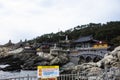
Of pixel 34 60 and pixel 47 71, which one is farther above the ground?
pixel 34 60

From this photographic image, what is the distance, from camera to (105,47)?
6450 cm

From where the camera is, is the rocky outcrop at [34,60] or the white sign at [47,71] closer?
the white sign at [47,71]

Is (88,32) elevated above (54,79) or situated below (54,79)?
above

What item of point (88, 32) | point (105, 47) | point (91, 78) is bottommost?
point (91, 78)

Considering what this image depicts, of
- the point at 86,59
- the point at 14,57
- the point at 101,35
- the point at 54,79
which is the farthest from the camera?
the point at 14,57

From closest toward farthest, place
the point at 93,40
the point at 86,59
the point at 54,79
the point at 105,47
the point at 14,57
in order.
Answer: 1. the point at 54,79
2. the point at 105,47
3. the point at 86,59
4. the point at 93,40
5. the point at 14,57

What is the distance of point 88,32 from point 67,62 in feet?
66.0

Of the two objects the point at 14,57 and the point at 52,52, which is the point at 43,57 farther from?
the point at 14,57

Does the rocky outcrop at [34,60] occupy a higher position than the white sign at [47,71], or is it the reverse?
the rocky outcrop at [34,60]

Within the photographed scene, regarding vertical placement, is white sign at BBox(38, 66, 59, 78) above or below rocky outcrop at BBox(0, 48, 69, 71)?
below

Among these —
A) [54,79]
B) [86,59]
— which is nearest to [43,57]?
[86,59]

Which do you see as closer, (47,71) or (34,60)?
(47,71)

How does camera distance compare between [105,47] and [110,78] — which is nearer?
[110,78]

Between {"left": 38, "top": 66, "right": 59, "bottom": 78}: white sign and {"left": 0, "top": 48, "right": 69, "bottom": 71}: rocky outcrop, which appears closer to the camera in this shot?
{"left": 38, "top": 66, "right": 59, "bottom": 78}: white sign
